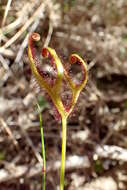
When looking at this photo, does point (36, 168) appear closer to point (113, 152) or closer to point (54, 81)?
point (113, 152)

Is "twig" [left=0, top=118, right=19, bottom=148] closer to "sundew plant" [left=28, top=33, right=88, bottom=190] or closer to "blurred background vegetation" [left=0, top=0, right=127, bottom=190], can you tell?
"blurred background vegetation" [left=0, top=0, right=127, bottom=190]

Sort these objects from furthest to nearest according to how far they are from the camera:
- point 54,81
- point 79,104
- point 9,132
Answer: point 9,132 < point 79,104 < point 54,81

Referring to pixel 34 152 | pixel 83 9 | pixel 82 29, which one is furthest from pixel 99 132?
pixel 83 9

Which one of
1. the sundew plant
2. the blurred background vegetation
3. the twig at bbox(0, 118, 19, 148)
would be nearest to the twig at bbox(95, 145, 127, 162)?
the blurred background vegetation

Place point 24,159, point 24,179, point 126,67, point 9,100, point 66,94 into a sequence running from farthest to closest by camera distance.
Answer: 1. point 126,67
2. point 9,100
3. point 24,159
4. point 24,179
5. point 66,94

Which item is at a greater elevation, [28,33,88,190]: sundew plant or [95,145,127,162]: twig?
[28,33,88,190]: sundew plant

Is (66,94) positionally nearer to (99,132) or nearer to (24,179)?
(24,179)

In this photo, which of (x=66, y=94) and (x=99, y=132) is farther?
(x=99, y=132)

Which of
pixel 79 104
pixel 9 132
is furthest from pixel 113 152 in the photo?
pixel 9 132

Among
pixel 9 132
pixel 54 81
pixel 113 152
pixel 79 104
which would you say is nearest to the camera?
pixel 54 81
